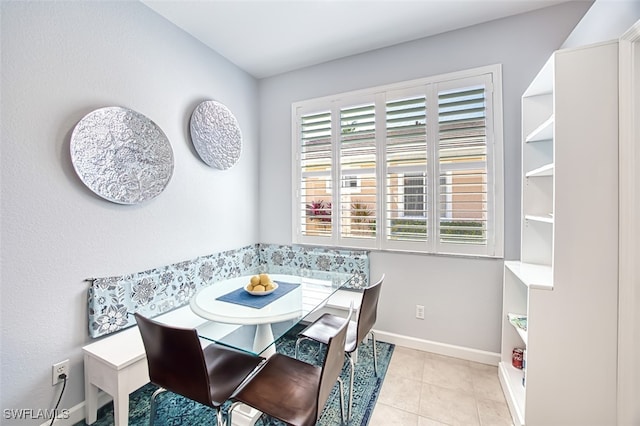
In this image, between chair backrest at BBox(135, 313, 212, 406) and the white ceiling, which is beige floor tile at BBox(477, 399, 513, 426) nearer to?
chair backrest at BBox(135, 313, 212, 406)

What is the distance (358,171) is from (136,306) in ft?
6.94

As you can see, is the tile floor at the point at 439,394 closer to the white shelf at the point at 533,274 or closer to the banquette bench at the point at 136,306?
the banquette bench at the point at 136,306

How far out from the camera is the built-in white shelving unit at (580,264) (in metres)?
1.24

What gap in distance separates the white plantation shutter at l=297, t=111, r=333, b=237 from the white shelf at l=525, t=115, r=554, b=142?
1.62 metres

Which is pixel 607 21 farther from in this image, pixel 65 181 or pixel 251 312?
pixel 65 181

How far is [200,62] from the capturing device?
2.38 metres

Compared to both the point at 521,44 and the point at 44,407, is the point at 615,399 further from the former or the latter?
the point at 44,407

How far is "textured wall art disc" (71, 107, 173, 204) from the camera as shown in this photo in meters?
1.58

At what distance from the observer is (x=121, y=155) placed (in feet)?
5.71

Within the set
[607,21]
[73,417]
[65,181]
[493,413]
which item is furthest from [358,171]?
[73,417]

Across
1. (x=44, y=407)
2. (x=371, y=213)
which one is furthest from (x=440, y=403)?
(x=44, y=407)

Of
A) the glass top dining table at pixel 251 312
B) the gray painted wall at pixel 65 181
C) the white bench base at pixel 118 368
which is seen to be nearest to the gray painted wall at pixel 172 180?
the gray painted wall at pixel 65 181

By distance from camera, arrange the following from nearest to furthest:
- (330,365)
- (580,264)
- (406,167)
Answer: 1. (330,365)
2. (580,264)
3. (406,167)

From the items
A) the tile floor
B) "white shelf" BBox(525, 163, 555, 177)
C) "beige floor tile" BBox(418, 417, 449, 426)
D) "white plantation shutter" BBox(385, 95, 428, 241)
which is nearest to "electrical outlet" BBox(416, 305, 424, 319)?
the tile floor
